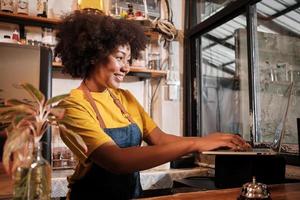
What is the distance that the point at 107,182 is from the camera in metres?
1.21

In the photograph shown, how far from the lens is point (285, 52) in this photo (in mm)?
2143

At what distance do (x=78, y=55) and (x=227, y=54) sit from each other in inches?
66.5

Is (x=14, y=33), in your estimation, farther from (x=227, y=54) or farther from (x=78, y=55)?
(x=227, y=54)

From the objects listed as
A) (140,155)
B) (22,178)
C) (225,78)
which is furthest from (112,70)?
(225,78)

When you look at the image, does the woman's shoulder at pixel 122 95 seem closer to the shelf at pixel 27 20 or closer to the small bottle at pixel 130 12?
the shelf at pixel 27 20

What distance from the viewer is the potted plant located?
23.5 inches

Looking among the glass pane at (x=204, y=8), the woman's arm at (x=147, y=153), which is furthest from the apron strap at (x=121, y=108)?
the glass pane at (x=204, y=8)

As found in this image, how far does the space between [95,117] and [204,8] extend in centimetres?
201

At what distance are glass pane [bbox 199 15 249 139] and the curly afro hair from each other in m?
1.28

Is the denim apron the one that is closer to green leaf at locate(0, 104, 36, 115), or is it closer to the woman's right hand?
the woman's right hand

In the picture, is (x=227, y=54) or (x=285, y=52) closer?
(x=285, y=52)

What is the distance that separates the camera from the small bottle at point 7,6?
2.16 m

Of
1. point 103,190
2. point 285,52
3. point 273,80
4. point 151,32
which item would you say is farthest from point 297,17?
point 103,190

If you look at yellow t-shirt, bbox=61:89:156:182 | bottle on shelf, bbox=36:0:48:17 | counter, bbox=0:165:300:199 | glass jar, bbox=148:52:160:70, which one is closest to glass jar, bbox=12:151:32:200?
yellow t-shirt, bbox=61:89:156:182
